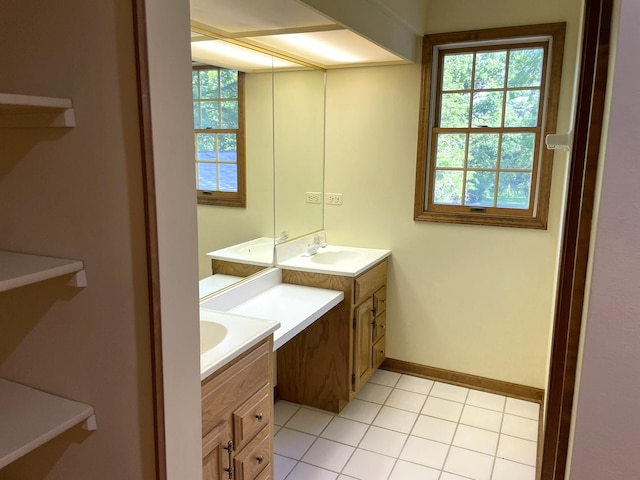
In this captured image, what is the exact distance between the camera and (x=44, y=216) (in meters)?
1.23

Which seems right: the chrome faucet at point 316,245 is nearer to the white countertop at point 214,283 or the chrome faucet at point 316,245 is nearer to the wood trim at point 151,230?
the white countertop at point 214,283

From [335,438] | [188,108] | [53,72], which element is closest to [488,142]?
[335,438]

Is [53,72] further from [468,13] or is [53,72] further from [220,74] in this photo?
[468,13]

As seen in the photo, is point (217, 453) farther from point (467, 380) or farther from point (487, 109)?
point (487, 109)

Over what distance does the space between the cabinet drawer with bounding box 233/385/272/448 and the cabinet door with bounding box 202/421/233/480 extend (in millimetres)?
50

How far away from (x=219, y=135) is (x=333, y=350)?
144 centimetres

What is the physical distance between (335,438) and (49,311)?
1.94m

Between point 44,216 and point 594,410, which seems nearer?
point 594,410

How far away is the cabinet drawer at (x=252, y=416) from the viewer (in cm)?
177

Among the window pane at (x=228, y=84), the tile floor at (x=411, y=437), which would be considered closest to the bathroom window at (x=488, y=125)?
the tile floor at (x=411, y=437)

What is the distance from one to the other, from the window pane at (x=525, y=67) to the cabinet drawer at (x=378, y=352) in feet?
6.20

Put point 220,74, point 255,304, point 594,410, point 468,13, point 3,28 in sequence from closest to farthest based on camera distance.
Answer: point 594,410
point 3,28
point 220,74
point 255,304
point 468,13

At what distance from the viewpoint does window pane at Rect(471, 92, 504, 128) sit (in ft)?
10.1

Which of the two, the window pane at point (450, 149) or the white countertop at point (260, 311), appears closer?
the white countertop at point (260, 311)
